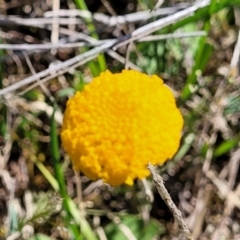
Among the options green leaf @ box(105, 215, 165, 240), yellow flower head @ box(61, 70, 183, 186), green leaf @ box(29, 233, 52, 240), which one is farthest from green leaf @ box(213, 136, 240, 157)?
green leaf @ box(29, 233, 52, 240)

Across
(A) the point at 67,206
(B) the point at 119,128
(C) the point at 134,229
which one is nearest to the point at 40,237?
(A) the point at 67,206

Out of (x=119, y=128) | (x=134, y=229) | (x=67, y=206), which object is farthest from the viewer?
(x=134, y=229)

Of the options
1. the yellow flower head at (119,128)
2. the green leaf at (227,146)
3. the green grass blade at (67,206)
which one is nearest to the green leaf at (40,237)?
the green grass blade at (67,206)

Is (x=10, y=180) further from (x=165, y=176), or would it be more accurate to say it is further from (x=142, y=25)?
(x=142, y=25)

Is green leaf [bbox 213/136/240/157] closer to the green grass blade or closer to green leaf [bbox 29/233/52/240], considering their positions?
the green grass blade

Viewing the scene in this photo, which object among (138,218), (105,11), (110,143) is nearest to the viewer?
(110,143)

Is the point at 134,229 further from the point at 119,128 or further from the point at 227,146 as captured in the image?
the point at 119,128

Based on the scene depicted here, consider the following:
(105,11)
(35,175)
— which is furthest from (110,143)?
(105,11)

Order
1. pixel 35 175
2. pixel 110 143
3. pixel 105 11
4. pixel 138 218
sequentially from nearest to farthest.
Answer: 1. pixel 110 143
2. pixel 138 218
3. pixel 35 175
4. pixel 105 11
